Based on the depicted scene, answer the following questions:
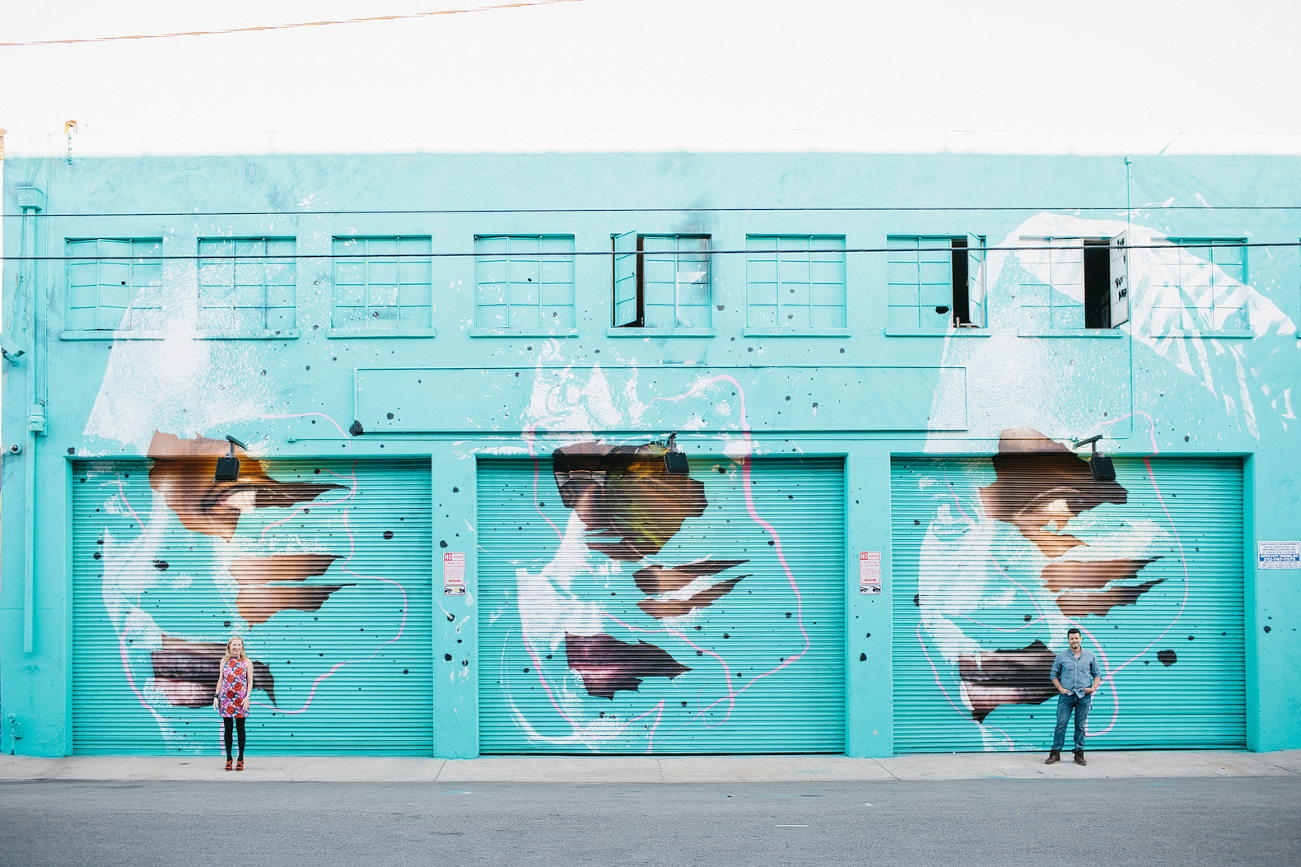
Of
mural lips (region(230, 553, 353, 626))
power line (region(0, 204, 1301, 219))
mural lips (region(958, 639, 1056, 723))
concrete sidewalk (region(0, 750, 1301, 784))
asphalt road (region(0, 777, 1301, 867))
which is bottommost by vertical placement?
concrete sidewalk (region(0, 750, 1301, 784))

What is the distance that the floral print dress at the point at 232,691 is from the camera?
32.8 ft

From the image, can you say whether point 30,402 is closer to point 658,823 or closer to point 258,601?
point 258,601

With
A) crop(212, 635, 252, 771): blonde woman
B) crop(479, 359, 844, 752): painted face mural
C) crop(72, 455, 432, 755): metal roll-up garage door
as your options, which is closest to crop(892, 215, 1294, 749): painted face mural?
crop(479, 359, 844, 752): painted face mural

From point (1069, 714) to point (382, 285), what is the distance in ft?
32.6

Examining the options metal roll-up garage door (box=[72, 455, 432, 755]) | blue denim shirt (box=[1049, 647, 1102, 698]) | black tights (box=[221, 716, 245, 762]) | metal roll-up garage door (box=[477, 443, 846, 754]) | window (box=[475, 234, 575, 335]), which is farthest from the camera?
window (box=[475, 234, 575, 335])

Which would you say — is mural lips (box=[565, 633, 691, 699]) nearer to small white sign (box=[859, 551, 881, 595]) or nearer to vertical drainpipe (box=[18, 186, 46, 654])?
small white sign (box=[859, 551, 881, 595])

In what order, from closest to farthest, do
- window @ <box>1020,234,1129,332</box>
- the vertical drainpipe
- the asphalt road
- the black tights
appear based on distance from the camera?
1. the asphalt road
2. the black tights
3. the vertical drainpipe
4. window @ <box>1020,234,1129,332</box>

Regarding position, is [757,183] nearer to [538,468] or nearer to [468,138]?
[468,138]

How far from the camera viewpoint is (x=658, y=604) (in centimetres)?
1114

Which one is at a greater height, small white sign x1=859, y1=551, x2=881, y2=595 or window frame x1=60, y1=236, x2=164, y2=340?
window frame x1=60, y1=236, x2=164, y2=340

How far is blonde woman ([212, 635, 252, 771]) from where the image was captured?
32.8 ft

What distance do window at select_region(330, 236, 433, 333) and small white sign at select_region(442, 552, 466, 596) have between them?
2.93 m

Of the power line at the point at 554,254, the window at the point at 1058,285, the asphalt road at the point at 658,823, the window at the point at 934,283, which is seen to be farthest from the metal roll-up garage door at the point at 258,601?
the window at the point at 1058,285

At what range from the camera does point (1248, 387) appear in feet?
36.7
